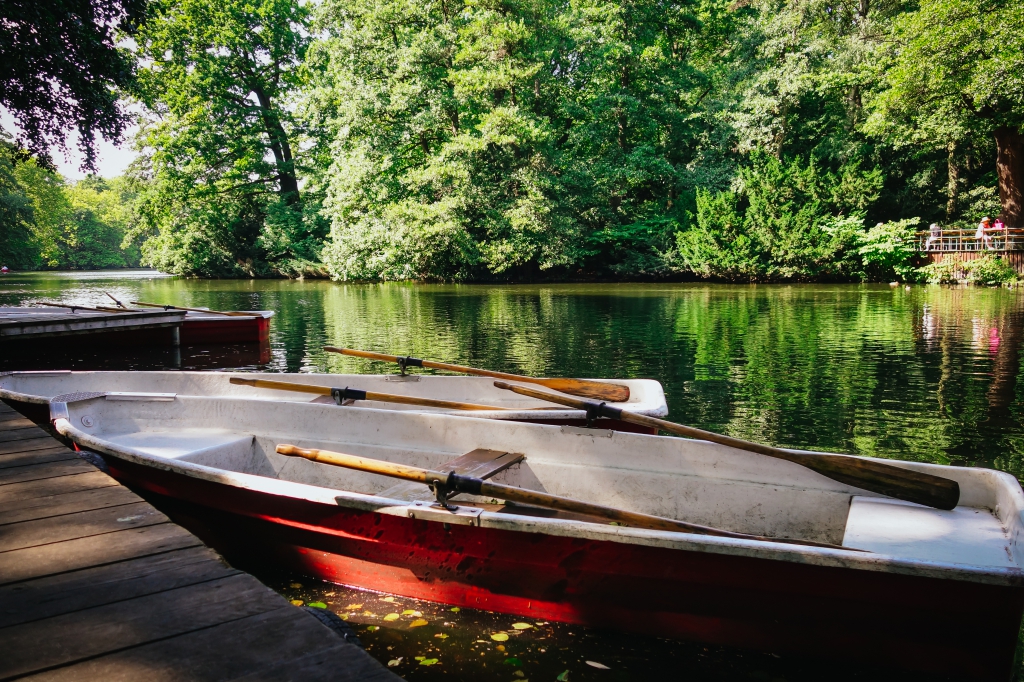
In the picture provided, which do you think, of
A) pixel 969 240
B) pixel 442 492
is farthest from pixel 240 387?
pixel 969 240

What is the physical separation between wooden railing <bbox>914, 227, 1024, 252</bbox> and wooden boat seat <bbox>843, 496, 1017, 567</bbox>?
25824mm

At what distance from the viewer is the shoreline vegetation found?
27.4m

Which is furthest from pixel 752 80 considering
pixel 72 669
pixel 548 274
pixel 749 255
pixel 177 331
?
pixel 72 669

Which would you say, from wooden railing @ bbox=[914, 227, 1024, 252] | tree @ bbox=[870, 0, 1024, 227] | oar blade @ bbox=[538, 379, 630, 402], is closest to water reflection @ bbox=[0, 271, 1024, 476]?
oar blade @ bbox=[538, 379, 630, 402]

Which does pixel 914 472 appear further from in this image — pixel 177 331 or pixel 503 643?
pixel 177 331

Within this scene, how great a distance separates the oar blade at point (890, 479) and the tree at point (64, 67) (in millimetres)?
15268

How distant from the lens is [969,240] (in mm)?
27250

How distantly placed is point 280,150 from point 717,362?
36975mm

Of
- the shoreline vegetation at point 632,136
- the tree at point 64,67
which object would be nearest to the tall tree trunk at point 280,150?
the shoreline vegetation at point 632,136

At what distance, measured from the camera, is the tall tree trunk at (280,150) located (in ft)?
131

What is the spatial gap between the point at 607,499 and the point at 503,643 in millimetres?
1204

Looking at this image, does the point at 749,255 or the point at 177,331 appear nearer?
the point at 177,331

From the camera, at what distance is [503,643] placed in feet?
12.1

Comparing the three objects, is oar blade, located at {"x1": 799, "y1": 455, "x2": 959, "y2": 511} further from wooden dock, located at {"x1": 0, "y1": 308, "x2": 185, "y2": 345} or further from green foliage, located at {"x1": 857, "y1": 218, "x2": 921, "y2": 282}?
green foliage, located at {"x1": 857, "y1": 218, "x2": 921, "y2": 282}
